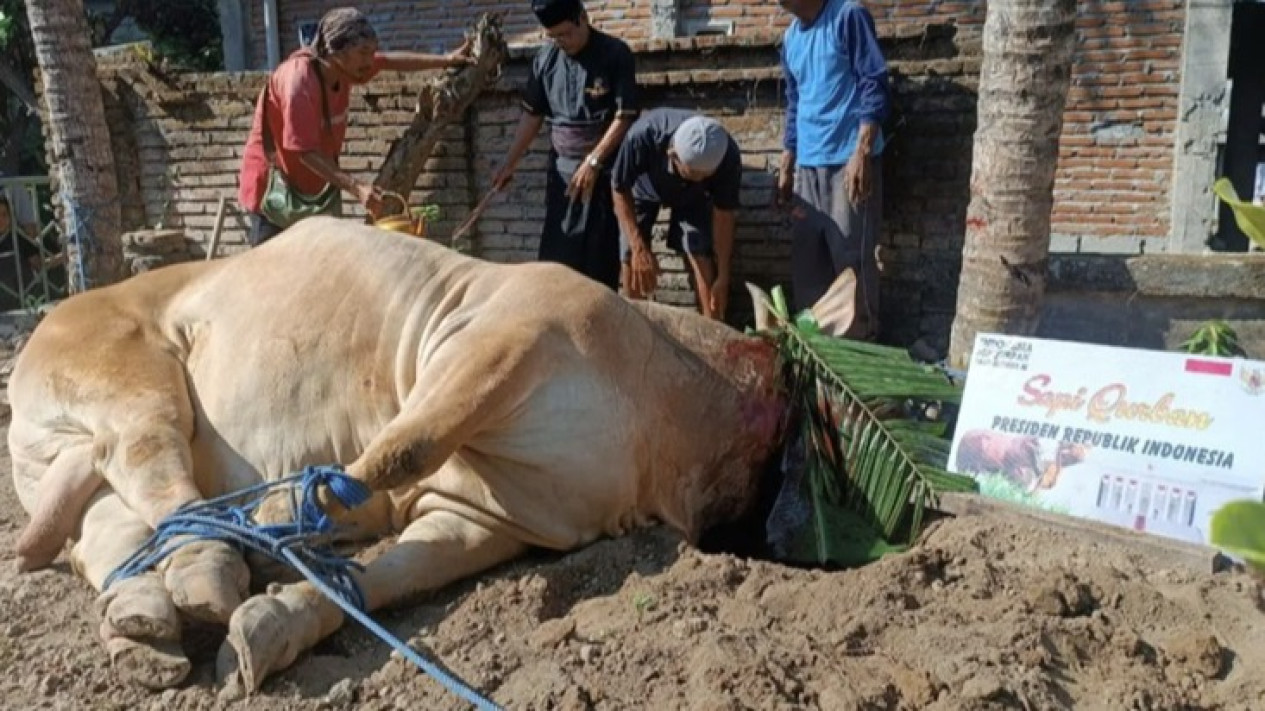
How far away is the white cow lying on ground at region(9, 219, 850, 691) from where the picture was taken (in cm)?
343

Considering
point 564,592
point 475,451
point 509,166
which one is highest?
point 509,166

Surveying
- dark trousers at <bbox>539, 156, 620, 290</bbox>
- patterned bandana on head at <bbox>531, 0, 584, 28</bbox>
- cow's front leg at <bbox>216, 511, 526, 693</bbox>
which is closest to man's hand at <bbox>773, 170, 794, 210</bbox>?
dark trousers at <bbox>539, 156, 620, 290</bbox>

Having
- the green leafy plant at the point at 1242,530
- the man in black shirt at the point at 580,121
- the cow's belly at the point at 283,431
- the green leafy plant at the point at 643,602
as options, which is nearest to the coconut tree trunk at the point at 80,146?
the man in black shirt at the point at 580,121

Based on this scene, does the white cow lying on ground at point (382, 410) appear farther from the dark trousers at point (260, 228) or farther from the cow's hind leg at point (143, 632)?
the dark trousers at point (260, 228)

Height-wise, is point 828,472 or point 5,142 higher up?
point 5,142

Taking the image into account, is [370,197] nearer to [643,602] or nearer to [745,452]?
[745,452]

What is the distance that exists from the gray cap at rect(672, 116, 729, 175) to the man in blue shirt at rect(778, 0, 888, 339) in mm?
640

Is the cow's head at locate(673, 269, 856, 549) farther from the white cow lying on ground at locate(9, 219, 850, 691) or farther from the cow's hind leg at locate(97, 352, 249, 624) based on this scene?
the cow's hind leg at locate(97, 352, 249, 624)

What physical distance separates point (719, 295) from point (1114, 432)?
250 centimetres

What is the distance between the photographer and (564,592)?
11.3 ft

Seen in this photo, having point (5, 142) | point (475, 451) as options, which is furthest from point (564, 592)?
point (5, 142)

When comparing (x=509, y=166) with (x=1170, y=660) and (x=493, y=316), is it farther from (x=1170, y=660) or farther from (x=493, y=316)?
(x=1170, y=660)

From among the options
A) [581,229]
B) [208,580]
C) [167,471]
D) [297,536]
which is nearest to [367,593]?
[297,536]

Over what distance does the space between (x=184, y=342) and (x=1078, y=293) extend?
151 inches
